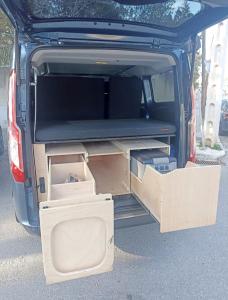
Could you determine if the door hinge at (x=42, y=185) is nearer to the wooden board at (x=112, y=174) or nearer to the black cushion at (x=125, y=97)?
the wooden board at (x=112, y=174)

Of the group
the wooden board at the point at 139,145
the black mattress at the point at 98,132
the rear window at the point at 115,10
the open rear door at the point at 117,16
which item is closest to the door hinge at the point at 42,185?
the black mattress at the point at 98,132

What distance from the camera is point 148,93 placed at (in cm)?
291

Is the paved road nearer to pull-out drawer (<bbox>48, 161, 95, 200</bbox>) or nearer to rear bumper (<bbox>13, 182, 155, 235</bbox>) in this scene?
rear bumper (<bbox>13, 182, 155, 235</bbox>)

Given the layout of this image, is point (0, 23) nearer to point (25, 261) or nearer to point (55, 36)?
point (55, 36)

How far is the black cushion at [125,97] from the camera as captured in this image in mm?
3047

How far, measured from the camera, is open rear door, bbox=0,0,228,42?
151 centimetres

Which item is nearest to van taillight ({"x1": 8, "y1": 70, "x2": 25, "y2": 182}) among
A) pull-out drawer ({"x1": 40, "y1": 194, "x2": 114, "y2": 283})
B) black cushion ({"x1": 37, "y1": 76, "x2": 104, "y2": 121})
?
pull-out drawer ({"x1": 40, "y1": 194, "x2": 114, "y2": 283})

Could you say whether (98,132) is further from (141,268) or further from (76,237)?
(141,268)

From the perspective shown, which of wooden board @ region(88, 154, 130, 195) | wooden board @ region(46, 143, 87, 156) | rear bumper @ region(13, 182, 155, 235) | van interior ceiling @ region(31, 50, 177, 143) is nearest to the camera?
rear bumper @ region(13, 182, 155, 235)

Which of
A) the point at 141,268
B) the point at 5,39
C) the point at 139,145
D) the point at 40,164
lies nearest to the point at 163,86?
the point at 139,145

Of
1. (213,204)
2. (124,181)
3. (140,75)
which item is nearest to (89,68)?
(140,75)

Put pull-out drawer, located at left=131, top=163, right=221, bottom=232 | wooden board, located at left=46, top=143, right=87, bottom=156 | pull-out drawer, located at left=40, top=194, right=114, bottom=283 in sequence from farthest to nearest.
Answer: wooden board, located at left=46, top=143, right=87, bottom=156 < pull-out drawer, located at left=131, top=163, right=221, bottom=232 < pull-out drawer, located at left=40, top=194, right=114, bottom=283

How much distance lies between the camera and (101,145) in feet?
7.71

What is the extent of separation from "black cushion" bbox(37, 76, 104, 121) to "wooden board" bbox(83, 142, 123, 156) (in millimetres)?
755
